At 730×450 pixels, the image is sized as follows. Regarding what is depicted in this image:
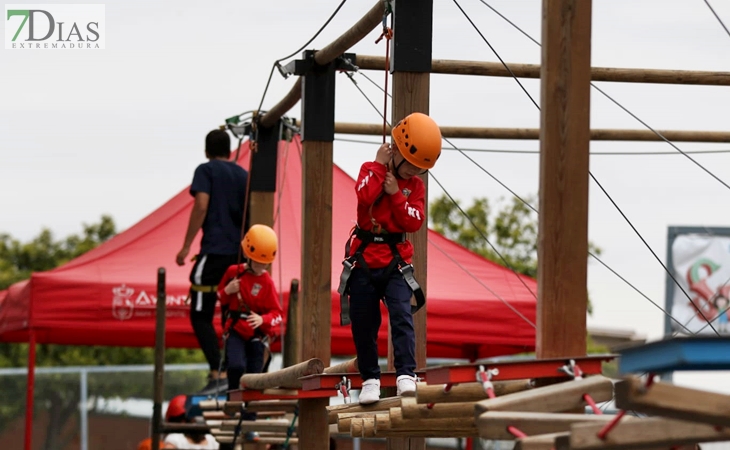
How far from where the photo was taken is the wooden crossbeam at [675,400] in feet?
14.0

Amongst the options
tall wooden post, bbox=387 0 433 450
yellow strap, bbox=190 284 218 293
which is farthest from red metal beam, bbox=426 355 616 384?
yellow strap, bbox=190 284 218 293

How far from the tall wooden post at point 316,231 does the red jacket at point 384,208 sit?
2.18m

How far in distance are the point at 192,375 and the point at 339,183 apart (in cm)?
653

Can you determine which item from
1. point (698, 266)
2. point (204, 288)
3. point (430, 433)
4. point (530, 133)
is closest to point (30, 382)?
point (204, 288)

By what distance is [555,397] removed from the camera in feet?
17.7

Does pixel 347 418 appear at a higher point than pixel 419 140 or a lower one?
lower

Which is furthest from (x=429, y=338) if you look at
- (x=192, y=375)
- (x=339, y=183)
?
(x=192, y=375)

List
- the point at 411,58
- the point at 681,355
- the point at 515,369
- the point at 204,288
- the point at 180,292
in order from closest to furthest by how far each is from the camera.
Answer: the point at 681,355 → the point at 515,369 → the point at 411,58 → the point at 204,288 → the point at 180,292

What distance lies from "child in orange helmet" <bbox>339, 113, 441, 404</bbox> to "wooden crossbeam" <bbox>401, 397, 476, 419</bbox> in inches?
34.0

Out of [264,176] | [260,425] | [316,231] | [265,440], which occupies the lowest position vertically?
[265,440]

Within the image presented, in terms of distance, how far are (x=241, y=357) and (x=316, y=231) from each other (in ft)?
6.88

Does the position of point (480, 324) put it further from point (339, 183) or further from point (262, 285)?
point (262, 285)

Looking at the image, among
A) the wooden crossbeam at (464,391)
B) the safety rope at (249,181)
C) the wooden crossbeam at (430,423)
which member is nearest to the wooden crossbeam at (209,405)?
the safety rope at (249,181)

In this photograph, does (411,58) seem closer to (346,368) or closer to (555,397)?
(346,368)
